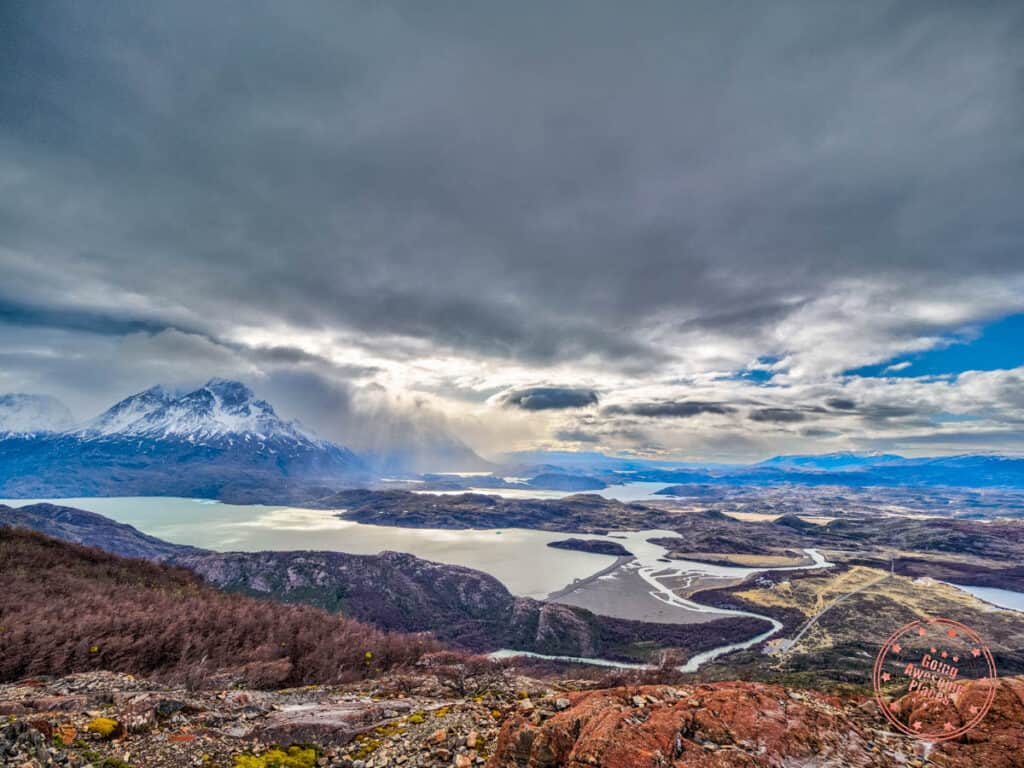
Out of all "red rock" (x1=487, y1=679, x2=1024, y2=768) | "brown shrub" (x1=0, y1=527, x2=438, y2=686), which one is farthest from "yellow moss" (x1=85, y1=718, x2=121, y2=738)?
"red rock" (x1=487, y1=679, x2=1024, y2=768)

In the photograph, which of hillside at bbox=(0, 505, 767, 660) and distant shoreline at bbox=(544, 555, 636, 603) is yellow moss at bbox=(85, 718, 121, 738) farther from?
distant shoreline at bbox=(544, 555, 636, 603)

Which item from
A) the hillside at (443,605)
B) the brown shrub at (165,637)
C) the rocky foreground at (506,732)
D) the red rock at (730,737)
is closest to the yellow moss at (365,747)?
the rocky foreground at (506,732)

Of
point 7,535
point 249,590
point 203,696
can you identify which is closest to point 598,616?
point 249,590

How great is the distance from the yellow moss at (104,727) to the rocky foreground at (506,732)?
0.7 inches

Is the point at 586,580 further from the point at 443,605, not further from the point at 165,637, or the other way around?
the point at 165,637

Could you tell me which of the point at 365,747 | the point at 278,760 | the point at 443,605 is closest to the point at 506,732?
the point at 365,747

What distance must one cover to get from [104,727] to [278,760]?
10.9ft

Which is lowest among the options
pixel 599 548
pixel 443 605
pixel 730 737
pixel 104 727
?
pixel 599 548

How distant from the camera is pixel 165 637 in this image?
19016 mm

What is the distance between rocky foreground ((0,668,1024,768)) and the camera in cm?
666

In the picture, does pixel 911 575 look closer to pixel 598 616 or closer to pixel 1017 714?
pixel 598 616

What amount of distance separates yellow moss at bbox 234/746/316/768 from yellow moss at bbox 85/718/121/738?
2378mm

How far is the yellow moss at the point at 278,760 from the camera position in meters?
8.31

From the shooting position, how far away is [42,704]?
10.1 meters
